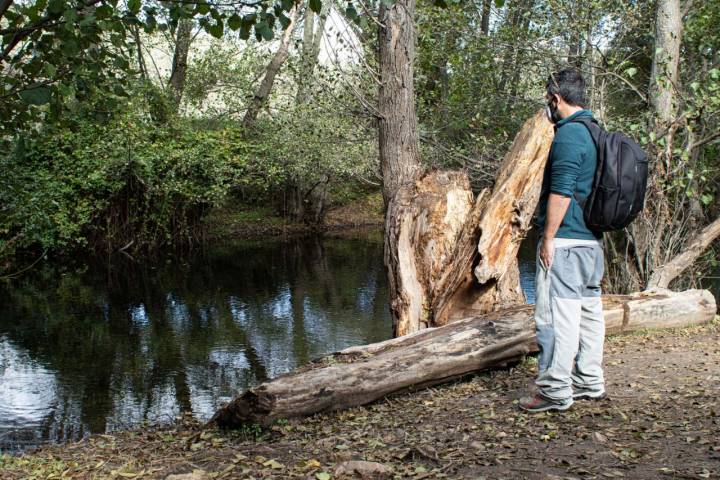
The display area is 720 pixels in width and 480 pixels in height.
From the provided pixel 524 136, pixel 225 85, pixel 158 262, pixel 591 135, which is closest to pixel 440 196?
pixel 524 136

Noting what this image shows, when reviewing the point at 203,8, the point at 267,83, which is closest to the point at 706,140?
the point at 203,8

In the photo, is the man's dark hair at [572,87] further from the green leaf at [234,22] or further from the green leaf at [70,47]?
the green leaf at [70,47]

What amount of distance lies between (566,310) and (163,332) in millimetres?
9892

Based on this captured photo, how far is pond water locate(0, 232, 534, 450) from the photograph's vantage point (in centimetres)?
924

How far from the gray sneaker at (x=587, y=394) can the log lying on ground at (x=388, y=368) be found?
1.13 meters

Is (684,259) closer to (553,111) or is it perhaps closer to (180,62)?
(553,111)

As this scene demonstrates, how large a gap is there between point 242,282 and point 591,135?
48.1 ft

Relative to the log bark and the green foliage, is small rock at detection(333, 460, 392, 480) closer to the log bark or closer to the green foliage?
the log bark

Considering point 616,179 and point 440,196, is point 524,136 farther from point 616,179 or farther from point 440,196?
point 616,179

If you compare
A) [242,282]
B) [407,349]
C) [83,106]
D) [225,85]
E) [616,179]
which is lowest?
[242,282]

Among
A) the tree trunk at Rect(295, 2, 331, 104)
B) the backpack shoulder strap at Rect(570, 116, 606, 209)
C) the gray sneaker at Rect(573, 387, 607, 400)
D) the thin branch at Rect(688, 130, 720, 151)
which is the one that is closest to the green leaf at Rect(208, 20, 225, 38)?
the backpack shoulder strap at Rect(570, 116, 606, 209)

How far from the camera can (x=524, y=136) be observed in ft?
25.5

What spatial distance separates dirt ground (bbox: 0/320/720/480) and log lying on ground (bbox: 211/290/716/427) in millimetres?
119

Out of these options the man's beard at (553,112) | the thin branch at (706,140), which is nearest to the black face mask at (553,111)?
the man's beard at (553,112)
